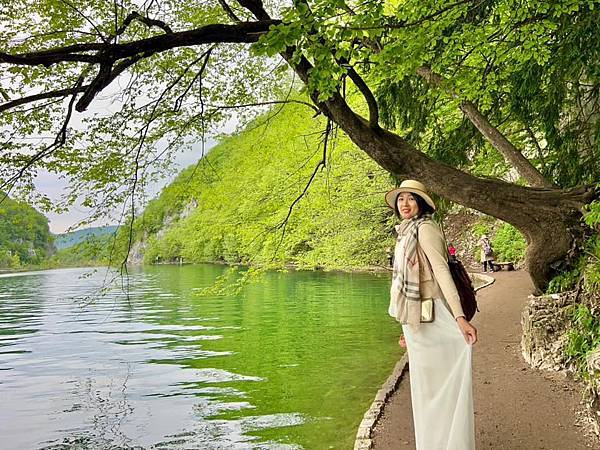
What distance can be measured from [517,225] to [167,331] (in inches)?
436

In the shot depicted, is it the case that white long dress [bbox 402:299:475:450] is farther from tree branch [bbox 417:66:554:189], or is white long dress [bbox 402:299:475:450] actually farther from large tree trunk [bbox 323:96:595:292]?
tree branch [bbox 417:66:554:189]

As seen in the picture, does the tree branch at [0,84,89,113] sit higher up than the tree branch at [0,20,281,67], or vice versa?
the tree branch at [0,20,281,67]

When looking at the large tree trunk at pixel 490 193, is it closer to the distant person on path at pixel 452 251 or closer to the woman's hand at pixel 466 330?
the distant person on path at pixel 452 251

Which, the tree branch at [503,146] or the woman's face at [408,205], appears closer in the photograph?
the woman's face at [408,205]

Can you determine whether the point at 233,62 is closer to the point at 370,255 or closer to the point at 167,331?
the point at 167,331

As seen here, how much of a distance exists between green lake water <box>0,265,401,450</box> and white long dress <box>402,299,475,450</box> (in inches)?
89.3

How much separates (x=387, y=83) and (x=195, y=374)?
5.87 meters

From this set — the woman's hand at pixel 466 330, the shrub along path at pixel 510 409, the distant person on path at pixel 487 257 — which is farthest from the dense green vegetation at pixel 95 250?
the distant person on path at pixel 487 257

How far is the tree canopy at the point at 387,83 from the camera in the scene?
6543 millimetres

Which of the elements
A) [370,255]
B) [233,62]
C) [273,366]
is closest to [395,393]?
[273,366]

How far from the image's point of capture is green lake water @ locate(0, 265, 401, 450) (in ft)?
24.4

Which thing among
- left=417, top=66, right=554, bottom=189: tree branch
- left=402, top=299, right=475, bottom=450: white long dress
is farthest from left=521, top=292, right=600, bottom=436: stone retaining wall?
left=402, top=299, right=475, bottom=450: white long dress

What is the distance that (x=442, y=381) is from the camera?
419 centimetres

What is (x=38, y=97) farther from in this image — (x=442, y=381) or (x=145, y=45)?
(x=442, y=381)
